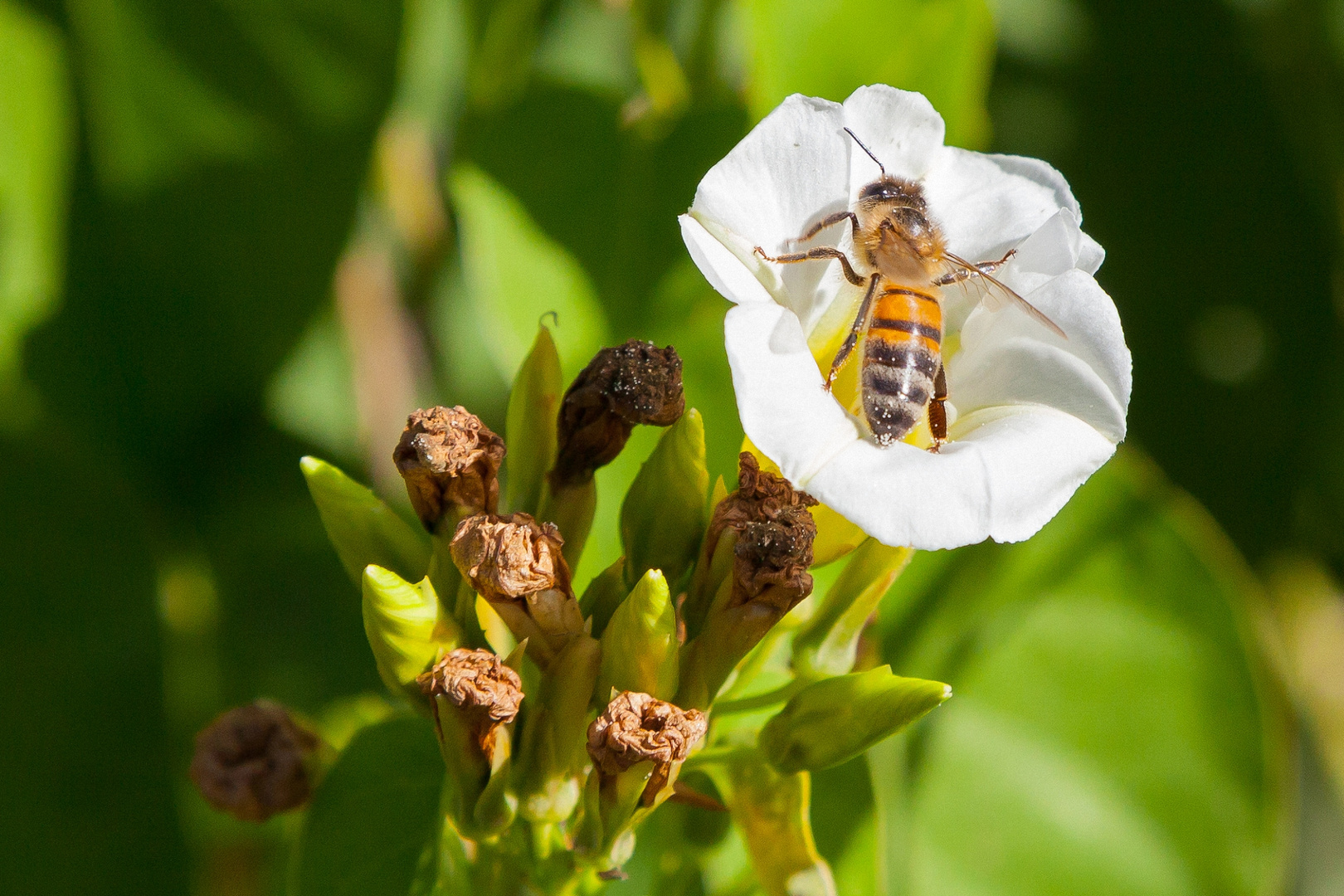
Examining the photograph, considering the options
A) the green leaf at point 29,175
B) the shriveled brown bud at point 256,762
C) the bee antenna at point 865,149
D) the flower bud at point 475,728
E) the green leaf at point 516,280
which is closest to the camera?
the flower bud at point 475,728

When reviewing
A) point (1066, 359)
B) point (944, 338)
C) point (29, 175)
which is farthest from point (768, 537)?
point (29, 175)

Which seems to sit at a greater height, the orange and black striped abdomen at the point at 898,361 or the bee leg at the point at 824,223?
the bee leg at the point at 824,223

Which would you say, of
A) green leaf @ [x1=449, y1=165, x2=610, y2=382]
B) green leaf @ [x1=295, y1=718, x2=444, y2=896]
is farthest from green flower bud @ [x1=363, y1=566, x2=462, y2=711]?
green leaf @ [x1=449, y1=165, x2=610, y2=382]

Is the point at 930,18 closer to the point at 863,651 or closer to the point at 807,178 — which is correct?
the point at 807,178

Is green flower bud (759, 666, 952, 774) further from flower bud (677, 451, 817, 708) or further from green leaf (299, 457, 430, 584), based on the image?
green leaf (299, 457, 430, 584)

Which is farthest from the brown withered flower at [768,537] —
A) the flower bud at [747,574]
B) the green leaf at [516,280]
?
the green leaf at [516,280]

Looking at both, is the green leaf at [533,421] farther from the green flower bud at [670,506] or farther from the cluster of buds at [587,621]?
the green flower bud at [670,506]

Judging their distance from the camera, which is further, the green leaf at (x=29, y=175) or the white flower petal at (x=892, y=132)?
the green leaf at (x=29, y=175)
